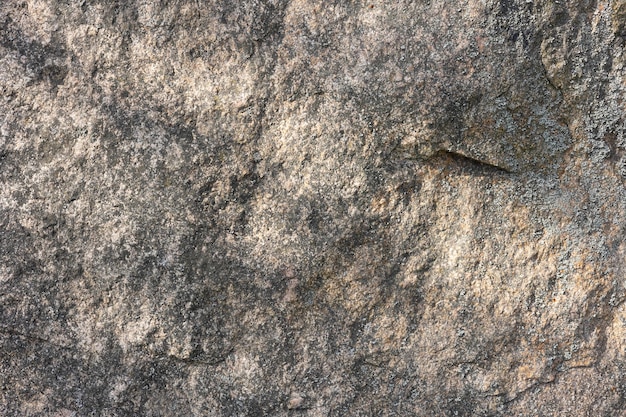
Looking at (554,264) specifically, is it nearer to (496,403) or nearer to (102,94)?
(496,403)


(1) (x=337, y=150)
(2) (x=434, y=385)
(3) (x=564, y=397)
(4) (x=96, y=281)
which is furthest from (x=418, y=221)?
(4) (x=96, y=281)

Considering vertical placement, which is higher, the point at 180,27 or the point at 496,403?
the point at 180,27

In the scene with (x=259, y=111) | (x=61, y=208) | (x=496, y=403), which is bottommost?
(x=496, y=403)

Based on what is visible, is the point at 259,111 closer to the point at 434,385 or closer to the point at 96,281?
the point at 96,281

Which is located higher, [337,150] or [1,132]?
[337,150]

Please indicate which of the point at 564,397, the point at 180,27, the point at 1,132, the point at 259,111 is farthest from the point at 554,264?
the point at 1,132

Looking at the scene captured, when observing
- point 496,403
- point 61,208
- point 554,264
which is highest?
point 554,264
